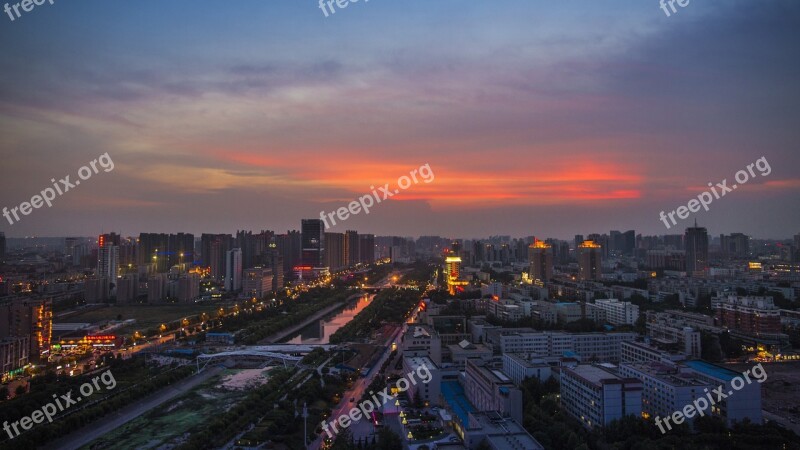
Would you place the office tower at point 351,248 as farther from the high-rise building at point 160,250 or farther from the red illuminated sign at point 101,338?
the red illuminated sign at point 101,338

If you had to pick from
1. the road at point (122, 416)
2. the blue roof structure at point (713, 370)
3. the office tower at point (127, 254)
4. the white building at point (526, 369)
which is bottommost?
the road at point (122, 416)

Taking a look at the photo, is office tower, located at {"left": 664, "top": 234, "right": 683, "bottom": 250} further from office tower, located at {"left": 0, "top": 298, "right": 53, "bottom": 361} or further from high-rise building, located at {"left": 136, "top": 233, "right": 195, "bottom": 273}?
office tower, located at {"left": 0, "top": 298, "right": 53, "bottom": 361}

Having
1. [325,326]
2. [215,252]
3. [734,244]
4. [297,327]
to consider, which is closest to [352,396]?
[297,327]

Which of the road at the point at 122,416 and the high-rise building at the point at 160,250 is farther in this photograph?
the high-rise building at the point at 160,250

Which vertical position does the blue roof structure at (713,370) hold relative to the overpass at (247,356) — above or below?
above

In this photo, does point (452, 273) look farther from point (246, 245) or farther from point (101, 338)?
point (101, 338)

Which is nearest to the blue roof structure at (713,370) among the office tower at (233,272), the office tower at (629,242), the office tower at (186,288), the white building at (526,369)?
the white building at (526,369)

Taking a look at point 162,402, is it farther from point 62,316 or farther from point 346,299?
point 346,299

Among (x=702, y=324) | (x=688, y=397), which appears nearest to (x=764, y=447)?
(x=688, y=397)

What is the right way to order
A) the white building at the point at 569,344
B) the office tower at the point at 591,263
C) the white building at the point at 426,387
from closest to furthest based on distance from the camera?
1. the white building at the point at 426,387
2. the white building at the point at 569,344
3. the office tower at the point at 591,263
